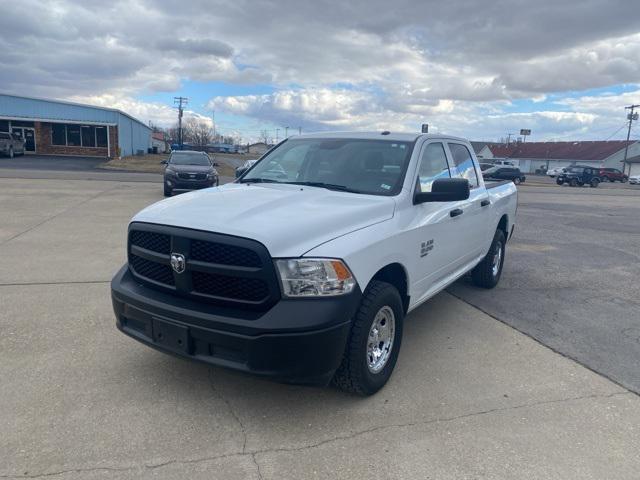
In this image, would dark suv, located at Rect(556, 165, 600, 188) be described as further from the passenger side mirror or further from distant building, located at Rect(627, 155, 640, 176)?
the passenger side mirror

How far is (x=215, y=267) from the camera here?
115 inches

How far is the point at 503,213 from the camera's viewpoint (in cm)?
631

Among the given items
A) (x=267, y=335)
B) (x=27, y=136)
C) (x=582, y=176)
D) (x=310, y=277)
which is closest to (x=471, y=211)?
(x=310, y=277)

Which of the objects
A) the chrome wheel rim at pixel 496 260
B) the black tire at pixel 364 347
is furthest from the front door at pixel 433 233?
the chrome wheel rim at pixel 496 260

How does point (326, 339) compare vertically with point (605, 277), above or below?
above

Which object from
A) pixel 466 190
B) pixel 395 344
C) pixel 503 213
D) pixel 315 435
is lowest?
pixel 315 435

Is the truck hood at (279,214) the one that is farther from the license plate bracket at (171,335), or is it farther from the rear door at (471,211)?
the rear door at (471,211)

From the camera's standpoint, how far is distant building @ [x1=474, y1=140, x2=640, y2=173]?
77.0 meters

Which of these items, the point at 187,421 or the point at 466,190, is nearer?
the point at 187,421

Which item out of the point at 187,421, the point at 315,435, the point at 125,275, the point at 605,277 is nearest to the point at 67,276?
the point at 125,275

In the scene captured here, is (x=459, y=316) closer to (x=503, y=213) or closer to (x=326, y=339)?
(x=503, y=213)

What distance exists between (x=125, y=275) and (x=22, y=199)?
12504 millimetres

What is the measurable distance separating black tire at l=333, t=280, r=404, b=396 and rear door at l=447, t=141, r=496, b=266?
66.8 inches

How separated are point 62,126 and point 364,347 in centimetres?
4620
